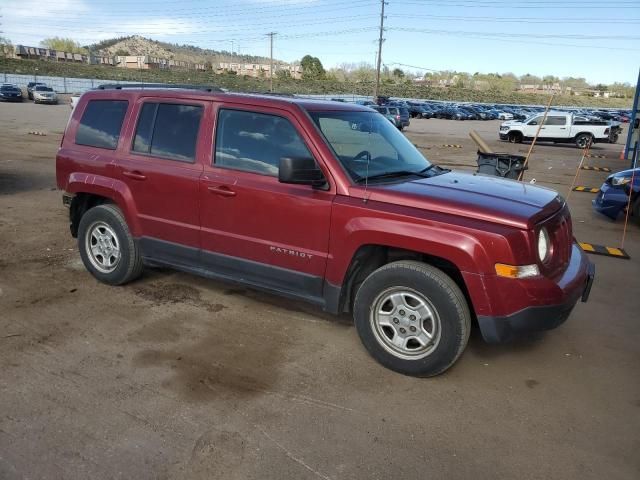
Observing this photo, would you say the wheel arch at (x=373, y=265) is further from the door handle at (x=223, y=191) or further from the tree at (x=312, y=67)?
the tree at (x=312, y=67)

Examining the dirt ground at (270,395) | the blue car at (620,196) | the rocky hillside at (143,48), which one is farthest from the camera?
the rocky hillside at (143,48)

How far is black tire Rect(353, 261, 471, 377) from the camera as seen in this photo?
3.46m

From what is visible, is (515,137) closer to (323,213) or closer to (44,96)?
(323,213)

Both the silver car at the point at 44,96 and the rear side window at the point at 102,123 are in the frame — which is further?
the silver car at the point at 44,96

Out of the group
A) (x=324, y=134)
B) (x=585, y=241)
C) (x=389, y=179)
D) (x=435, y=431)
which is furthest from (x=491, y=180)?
(x=585, y=241)

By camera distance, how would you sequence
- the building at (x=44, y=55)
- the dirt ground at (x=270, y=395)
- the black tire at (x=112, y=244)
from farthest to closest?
the building at (x=44, y=55)
the black tire at (x=112, y=244)
the dirt ground at (x=270, y=395)

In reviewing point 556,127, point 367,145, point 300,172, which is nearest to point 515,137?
point 556,127

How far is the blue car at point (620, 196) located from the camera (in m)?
8.87

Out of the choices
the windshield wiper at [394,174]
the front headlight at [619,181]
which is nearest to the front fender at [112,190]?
the windshield wiper at [394,174]

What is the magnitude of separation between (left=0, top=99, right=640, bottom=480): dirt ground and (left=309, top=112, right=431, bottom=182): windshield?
1379 millimetres

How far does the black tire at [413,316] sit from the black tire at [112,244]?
2.37 m

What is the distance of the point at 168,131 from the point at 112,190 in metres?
0.83

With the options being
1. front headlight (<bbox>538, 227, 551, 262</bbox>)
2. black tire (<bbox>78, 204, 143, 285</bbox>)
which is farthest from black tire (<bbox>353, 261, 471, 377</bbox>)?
black tire (<bbox>78, 204, 143, 285</bbox>)

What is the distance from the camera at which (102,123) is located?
16.5ft
